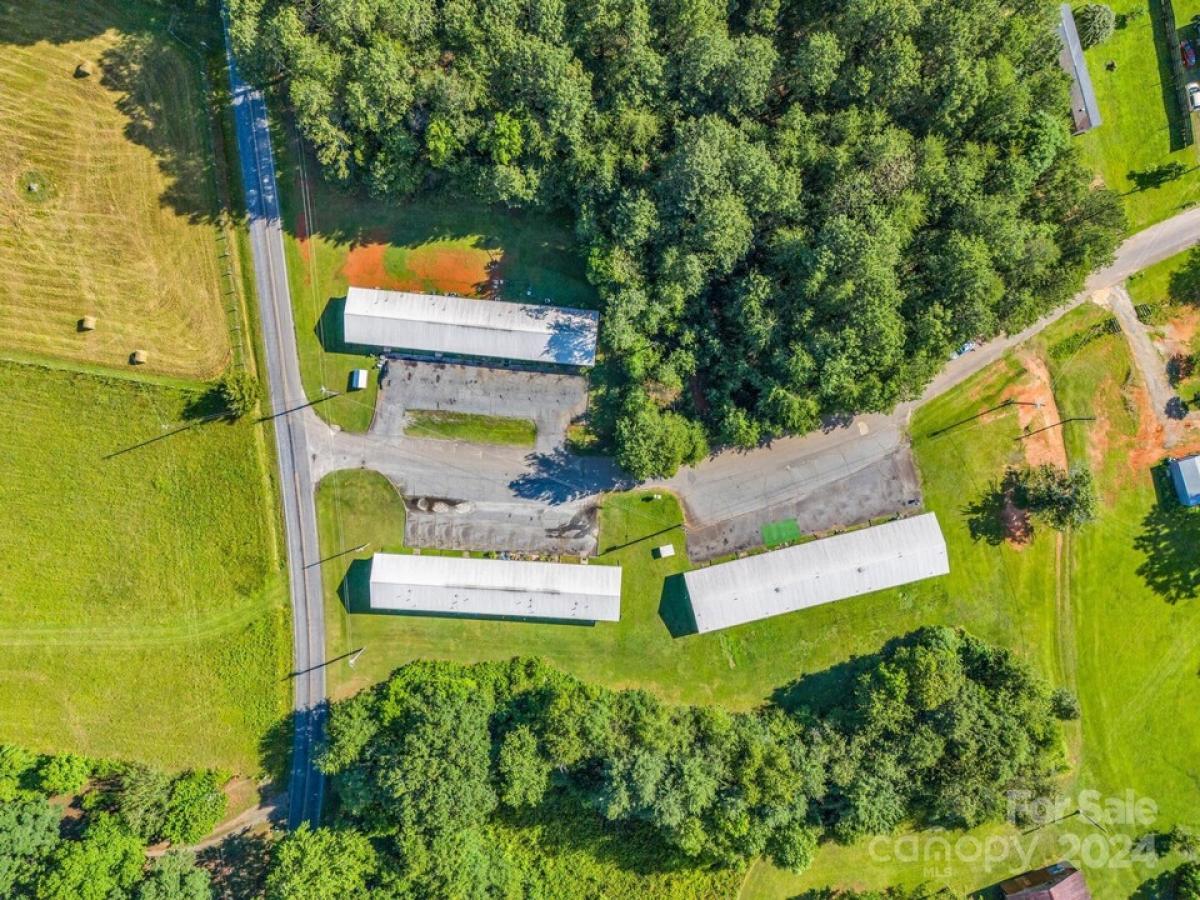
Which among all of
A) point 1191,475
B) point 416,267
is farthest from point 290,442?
point 1191,475

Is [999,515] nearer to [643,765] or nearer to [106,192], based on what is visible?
[643,765]

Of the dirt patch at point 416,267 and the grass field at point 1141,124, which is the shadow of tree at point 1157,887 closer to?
the grass field at point 1141,124

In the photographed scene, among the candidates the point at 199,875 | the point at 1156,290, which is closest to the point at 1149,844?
the point at 1156,290

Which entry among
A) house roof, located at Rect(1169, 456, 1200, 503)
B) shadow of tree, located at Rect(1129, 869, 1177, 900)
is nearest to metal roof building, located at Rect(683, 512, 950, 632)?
house roof, located at Rect(1169, 456, 1200, 503)

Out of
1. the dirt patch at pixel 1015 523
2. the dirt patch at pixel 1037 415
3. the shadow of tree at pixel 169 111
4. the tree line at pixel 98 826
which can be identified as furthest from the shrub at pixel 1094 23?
the tree line at pixel 98 826

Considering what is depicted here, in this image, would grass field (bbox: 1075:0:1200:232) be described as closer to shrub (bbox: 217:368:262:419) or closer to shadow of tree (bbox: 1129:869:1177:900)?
shadow of tree (bbox: 1129:869:1177:900)
